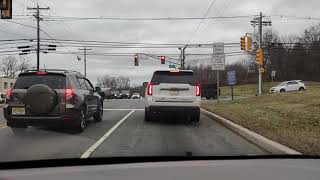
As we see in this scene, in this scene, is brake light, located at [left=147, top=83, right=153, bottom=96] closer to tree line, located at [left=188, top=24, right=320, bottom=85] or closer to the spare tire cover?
the spare tire cover

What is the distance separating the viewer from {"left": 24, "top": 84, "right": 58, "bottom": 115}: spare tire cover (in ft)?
43.1

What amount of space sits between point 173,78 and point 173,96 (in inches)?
26.5

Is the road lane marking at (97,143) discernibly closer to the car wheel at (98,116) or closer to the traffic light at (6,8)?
the car wheel at (98,116)

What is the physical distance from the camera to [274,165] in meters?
4.31

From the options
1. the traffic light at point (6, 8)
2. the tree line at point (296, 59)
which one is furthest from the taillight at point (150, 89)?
the tree line at point (296, 59)

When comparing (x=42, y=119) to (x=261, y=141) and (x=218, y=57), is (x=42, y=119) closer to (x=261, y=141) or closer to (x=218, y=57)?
(x=261, y=141)

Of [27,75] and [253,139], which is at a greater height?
[27,75]

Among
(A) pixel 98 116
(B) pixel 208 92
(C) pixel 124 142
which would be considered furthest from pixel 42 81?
(B) pixel 208 92

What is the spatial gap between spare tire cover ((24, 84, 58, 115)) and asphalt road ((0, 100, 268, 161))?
0.65 meters

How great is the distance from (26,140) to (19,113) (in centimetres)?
127

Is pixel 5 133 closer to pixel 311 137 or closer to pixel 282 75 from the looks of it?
pixel 311 137

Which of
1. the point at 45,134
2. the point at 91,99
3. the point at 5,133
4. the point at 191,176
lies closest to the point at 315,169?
the point at 191,176

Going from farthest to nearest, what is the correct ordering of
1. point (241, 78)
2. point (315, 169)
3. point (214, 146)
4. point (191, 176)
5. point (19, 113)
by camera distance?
point (241, 78) < point (19, 113) < point (214, 146) < point (315, 169) < point (191, 176)

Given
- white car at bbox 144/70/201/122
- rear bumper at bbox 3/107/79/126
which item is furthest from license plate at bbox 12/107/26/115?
white car at bbox 144/70/201/122
